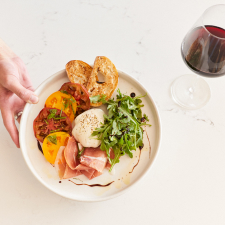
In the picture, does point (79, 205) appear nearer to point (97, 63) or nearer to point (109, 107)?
point (109, 107)

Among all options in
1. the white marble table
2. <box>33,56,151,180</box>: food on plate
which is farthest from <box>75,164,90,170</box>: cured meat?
the white marble table

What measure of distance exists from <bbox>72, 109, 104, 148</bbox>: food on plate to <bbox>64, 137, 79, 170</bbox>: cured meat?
5cm

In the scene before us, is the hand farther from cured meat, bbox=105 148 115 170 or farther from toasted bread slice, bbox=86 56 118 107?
cured meat, bbox=105 148 115 170

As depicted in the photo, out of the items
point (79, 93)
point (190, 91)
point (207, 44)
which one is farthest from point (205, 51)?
point (79, 93)

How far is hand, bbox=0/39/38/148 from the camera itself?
1.53 meters

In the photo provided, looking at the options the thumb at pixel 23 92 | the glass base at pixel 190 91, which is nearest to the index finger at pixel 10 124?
the thumb at pixel 23 92

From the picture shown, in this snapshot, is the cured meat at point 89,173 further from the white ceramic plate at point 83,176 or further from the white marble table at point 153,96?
the white marble table at point 153,96

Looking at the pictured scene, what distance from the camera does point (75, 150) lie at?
1.53 meters

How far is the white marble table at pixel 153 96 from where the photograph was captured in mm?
1670

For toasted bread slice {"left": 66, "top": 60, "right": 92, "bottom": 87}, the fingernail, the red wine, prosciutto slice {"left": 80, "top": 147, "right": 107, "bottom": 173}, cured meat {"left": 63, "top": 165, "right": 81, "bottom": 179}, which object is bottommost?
cured meat {"left": 63, "top": 165, "right": 81, "bottom": 179}

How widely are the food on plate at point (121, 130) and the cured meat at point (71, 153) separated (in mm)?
157

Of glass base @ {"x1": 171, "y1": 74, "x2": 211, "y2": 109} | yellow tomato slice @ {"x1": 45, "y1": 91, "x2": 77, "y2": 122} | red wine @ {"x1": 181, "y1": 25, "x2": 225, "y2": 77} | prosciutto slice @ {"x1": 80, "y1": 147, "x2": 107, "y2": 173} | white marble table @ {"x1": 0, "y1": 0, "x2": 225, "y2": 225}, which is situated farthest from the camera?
glass base @ {"x1": 171, "y1": 74, "x2": 211, "y2": 109}

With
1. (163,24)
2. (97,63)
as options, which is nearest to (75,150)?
(97,63)

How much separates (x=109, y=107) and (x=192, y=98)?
2.56 ft
